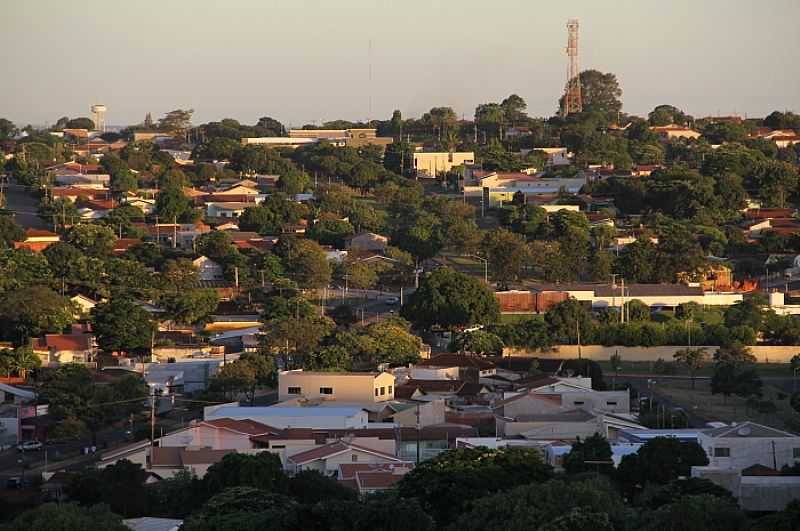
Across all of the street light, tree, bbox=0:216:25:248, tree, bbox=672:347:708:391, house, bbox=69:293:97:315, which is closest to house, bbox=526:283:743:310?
the street light

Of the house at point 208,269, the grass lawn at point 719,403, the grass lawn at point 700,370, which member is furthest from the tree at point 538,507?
the house at point 208,269

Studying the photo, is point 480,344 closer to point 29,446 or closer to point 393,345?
point 393,345

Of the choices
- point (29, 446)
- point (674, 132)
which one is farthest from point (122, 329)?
point (674, 132)

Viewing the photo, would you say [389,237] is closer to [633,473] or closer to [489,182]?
[489,182]

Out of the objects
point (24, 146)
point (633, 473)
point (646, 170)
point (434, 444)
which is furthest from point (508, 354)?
point (24, 146)

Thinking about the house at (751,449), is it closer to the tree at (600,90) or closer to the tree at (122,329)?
the tree at (122,329)

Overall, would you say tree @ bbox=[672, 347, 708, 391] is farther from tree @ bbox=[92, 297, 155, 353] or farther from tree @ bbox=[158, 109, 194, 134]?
tree @ bbox=[158, 109, 194, 134]
